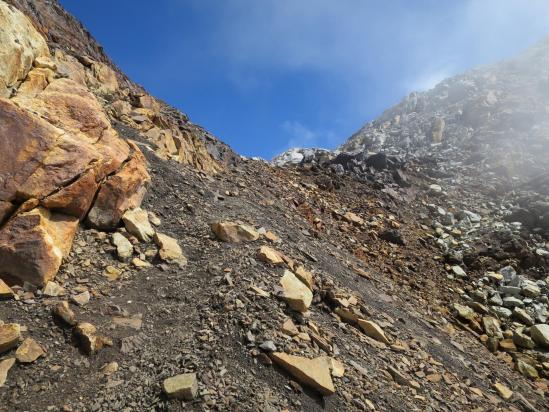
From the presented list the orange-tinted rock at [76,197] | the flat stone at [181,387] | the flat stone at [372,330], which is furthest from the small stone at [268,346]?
the orange-tinted rock at [76,197]

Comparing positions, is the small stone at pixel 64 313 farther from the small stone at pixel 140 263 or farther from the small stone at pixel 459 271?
the small stone at pixel 459 271

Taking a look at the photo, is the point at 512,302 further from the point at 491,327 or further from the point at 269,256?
the point at 269,256

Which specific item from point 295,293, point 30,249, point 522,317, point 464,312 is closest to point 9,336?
point 30,249

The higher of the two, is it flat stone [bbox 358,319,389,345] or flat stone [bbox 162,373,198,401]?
flat stone [bbox 358,319,389,345]

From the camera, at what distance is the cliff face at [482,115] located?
2612 centimetres

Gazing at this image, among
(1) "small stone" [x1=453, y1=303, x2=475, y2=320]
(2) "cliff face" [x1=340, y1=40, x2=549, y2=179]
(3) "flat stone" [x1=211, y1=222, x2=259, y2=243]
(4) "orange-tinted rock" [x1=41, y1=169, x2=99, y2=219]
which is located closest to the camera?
(4) "orange-tinted rock" [x1=41, y1=169, x2=99, y2=219]

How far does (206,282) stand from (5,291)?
3161mm

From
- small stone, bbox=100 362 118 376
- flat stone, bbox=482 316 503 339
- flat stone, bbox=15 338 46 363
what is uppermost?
flat stone, bbox=482 316 503 339

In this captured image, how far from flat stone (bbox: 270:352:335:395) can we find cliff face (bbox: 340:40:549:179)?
22518 millimetres

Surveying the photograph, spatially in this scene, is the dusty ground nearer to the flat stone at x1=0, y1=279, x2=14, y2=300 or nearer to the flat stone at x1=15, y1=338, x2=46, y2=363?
the flat stone at x1=15, y1=338, x2=46, y2=363

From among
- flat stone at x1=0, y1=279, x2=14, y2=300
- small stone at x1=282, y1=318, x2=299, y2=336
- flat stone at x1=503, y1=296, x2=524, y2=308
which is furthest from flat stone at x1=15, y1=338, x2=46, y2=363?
flat stone at x1=503, y1=296, x2=524, y2=308

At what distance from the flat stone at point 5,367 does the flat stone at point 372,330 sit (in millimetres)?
6049

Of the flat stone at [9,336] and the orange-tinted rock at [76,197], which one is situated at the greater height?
the orange-tinted rock at [76,197]

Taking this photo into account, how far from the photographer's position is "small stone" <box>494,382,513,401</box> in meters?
8.02
